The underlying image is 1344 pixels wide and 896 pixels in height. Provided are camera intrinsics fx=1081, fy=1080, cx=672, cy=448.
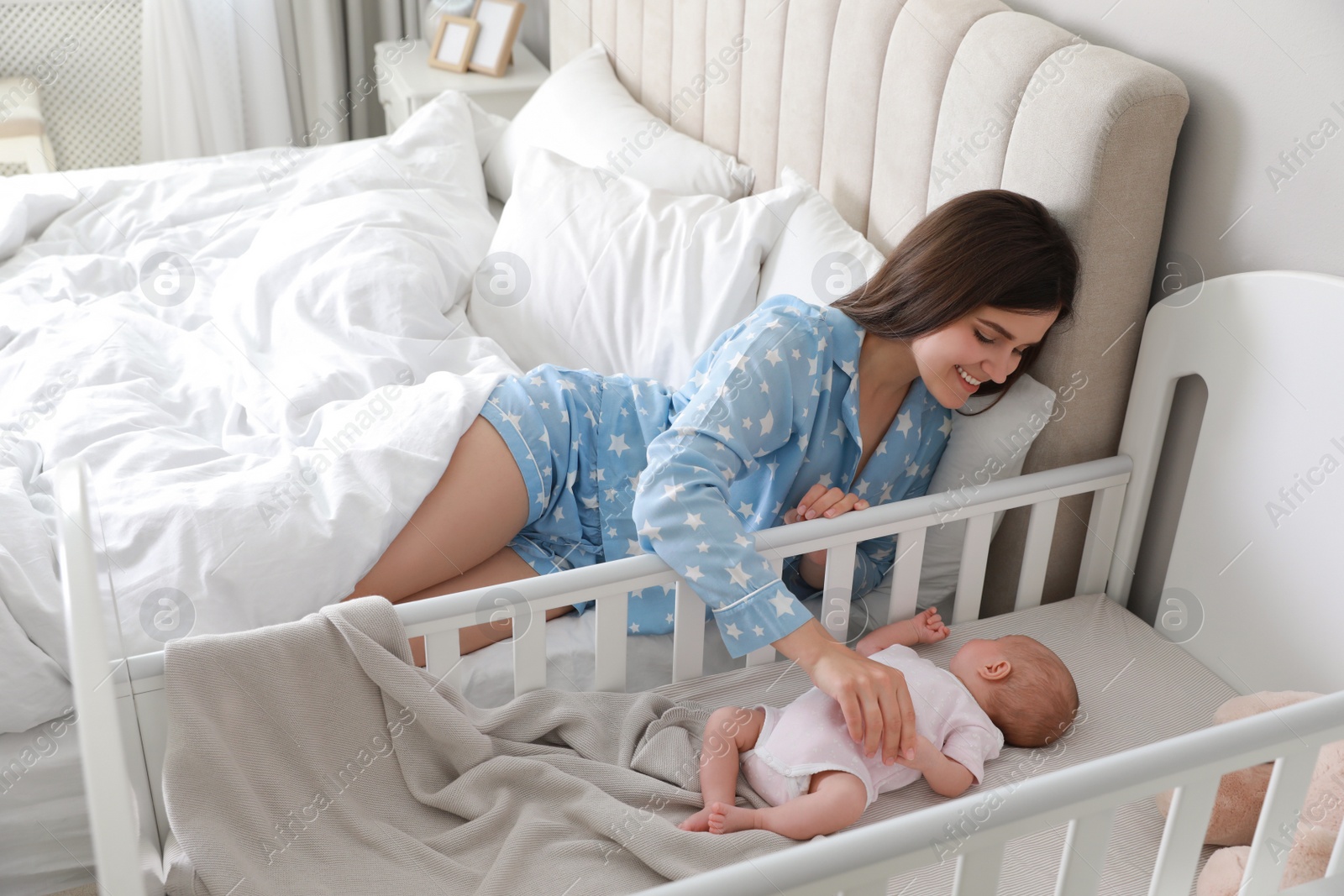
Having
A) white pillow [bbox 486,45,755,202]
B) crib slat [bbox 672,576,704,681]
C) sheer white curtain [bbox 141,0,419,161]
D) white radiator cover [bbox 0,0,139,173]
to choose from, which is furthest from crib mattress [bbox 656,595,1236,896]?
white radiator cover [bbox 0,0,139,173]

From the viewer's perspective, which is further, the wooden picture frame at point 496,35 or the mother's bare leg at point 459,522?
the wooden picture frame at point 496,35

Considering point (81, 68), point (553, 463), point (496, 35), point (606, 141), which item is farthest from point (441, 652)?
point (81, 68)

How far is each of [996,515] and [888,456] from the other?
0.49 feet

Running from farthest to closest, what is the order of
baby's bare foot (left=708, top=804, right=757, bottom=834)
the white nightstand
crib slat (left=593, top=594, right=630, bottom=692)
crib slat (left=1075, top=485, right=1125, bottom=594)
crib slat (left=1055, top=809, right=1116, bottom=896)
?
1. the white nightstand
2. crib slat (left=1075, top=485, right=1125, bottom=594)
3. crib slat (left=593, top=594, right=630, bottom=692)
4. baby's bare foot (left=708, top=804, right=757, bottom=834)
5. crib slat (left=1055, top=809, right=1116, bottom=896)

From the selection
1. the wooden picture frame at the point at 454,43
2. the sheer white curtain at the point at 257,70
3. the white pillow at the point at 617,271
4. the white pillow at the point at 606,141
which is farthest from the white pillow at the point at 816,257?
the sheer white curtain at the point at 257,70

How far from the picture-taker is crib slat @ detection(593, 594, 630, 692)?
1.08 m

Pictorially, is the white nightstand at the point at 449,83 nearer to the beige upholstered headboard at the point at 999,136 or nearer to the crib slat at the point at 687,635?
the beige upholstered headboard at the point at 999,136

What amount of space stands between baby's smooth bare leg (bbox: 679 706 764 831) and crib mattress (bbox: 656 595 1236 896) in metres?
0.07

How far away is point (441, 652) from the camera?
1.02m

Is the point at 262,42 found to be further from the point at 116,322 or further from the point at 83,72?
the point at 116,322

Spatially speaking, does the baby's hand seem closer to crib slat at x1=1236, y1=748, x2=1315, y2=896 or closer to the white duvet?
crib slat at x1=1236, y1=748, x2=1315, y2=896

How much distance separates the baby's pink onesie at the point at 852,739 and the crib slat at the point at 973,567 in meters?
0.17

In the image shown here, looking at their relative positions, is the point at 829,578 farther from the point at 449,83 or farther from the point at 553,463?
the point at 449,83

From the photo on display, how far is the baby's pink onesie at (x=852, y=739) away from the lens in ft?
3.32
